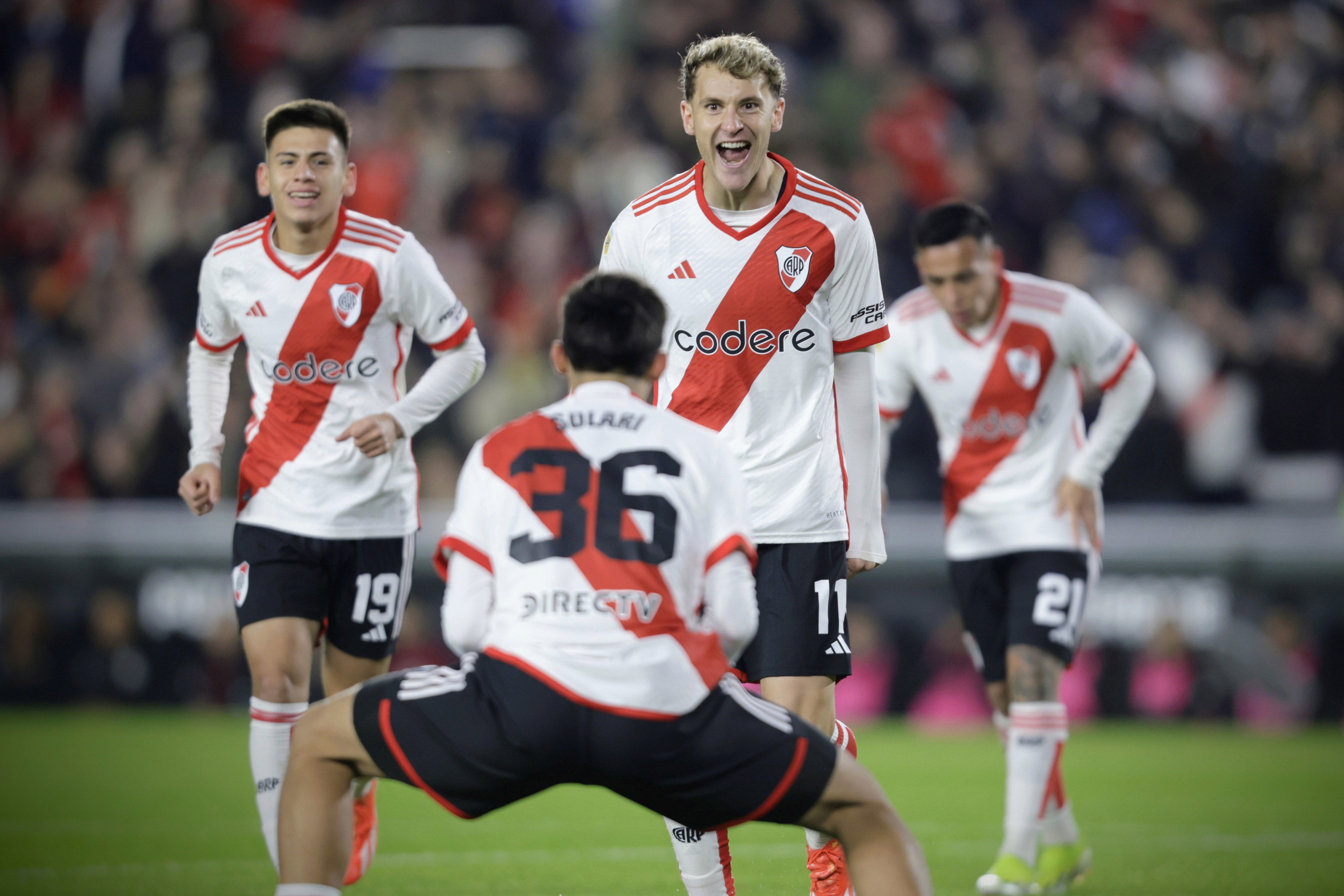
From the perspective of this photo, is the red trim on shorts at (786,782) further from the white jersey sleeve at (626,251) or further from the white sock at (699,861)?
the white jersey sleeve at (626,251)

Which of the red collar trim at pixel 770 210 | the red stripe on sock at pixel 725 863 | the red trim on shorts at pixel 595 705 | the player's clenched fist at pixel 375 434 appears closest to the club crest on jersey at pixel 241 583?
the player's clenched fist at pixel 375 434

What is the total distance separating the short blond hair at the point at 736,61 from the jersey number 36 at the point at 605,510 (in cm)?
178

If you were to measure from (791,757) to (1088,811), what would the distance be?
18.2 feet

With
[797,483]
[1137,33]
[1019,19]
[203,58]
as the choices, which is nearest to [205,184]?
[203,58]

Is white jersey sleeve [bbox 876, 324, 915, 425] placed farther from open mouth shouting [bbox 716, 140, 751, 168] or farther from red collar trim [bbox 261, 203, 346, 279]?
red collar trim [bbox 261, 203, 346, 279]

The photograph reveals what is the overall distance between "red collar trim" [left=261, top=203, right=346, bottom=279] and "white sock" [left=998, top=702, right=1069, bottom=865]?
3.36m

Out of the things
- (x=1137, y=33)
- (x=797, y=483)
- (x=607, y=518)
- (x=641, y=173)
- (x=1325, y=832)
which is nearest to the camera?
(x=607, y=518)

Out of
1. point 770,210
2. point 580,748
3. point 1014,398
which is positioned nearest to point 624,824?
point 1014,398

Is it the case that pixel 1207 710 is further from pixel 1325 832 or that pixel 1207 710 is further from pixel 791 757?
pixel 791 757

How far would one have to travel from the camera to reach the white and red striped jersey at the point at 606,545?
3.76 m

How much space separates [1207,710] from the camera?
1258 centimetres

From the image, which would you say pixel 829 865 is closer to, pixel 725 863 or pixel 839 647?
pixel 725 863

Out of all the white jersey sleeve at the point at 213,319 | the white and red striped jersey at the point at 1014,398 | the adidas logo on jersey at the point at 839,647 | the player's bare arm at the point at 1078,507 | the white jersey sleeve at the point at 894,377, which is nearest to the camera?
the adidas logo on jersey at the point at 839,647

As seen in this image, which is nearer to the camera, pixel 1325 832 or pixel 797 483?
pixel 797 483
